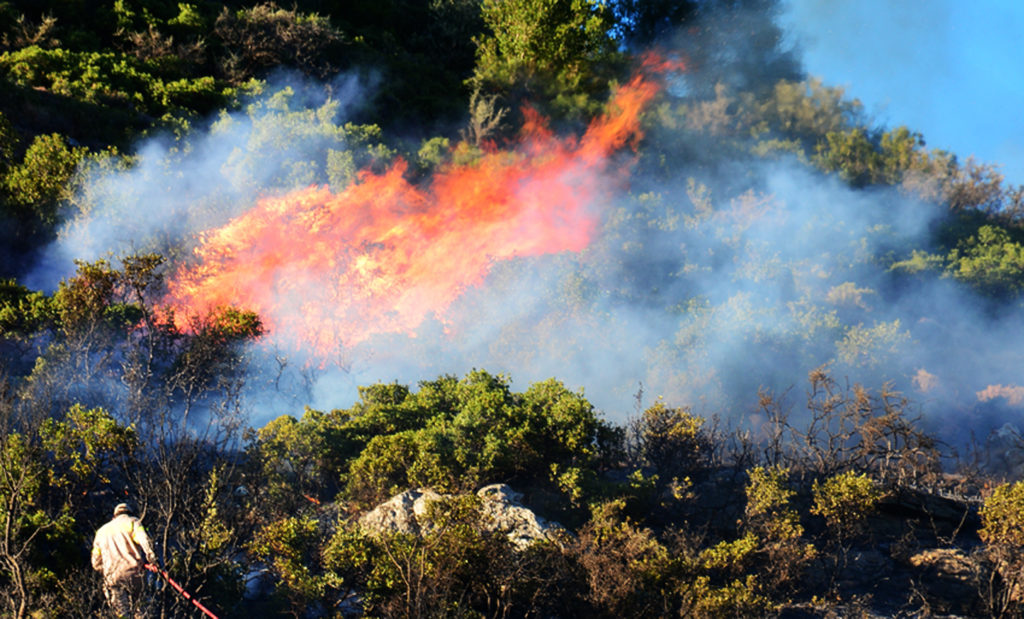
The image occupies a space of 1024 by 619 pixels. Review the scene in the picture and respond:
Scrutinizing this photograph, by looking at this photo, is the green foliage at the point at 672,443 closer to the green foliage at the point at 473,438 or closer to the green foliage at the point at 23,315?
the green foliage at the point at 473,438

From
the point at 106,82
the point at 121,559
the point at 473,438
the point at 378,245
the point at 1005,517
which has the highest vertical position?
the point at 106,82

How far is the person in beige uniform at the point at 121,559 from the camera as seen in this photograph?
805cm

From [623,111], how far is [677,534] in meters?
23.8

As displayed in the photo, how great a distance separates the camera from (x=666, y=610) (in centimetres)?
976

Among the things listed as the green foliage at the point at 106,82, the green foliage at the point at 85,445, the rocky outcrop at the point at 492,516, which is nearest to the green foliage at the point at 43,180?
the green foliage at the point at 106,82

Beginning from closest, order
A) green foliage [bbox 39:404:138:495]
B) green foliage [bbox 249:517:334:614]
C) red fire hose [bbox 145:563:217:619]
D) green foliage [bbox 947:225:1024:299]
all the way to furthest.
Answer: red fire hose [bbox 145:563:217:619], green foliage [bbox 249:517:334:614], green foliage [bbox 39:404:138:495], green foliage [bbox 947:225:1024:299]

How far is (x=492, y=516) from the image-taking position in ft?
37.6

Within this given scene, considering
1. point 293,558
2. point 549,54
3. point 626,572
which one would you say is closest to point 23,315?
point 293,558

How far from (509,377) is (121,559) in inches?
371

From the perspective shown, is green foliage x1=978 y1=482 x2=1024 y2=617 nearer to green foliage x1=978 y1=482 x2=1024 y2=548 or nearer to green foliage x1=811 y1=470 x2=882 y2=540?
green foliage x1=978 y1=482 x2=1024 y2=548

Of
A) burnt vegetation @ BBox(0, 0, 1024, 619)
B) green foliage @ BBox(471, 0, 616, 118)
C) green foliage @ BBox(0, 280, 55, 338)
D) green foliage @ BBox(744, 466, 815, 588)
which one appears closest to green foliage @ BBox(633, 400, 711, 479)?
burnt vegetation @ BBox(0, 0, 1024, 619)

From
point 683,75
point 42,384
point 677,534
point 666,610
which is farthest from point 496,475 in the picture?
point 683,75

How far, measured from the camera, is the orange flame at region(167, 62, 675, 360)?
73.7 ft

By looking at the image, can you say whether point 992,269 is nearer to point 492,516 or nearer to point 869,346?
point 869,346
